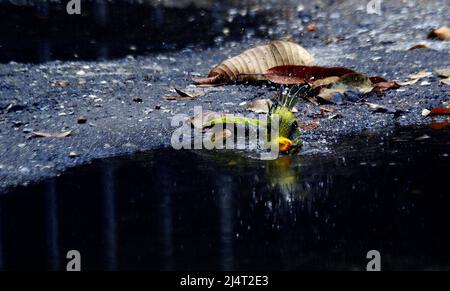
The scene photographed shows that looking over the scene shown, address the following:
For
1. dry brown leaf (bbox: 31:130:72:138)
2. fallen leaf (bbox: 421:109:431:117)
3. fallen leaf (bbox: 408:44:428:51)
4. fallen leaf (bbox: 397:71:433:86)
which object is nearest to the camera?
dry brown leaf (bbox: 31:130:72:138)

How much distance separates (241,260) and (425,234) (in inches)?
21.8

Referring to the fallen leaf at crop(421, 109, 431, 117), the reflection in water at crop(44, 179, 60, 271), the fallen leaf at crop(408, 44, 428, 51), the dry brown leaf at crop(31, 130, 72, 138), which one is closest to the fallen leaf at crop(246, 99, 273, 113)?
the fallen leaf at crop(421, 109, 431, 117)

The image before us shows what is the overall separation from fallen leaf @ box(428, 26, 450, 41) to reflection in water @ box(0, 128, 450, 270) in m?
2.06

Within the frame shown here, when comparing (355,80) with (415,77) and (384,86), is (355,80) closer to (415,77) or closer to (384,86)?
(384,86)

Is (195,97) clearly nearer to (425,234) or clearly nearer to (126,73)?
(126,73)

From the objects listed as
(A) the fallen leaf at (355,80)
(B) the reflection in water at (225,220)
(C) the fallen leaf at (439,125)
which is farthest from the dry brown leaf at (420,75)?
(B) the reflection in water at (225,220)

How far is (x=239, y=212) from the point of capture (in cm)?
257

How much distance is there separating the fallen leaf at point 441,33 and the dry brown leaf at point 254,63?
3.62 feet

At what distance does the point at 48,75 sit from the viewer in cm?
467

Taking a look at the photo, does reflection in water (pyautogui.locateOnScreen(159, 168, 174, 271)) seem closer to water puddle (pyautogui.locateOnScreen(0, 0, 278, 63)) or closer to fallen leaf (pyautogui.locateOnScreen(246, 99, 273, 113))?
fallen leaf (pyautogui.locateOnScreen(246, 99, 273, 113))

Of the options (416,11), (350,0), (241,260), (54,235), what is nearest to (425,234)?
(241,260)

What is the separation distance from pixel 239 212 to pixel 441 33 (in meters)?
3.08

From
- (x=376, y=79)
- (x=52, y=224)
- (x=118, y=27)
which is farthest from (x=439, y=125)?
(x=118, y=27)

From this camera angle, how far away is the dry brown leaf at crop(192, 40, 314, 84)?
4387 millimetres
